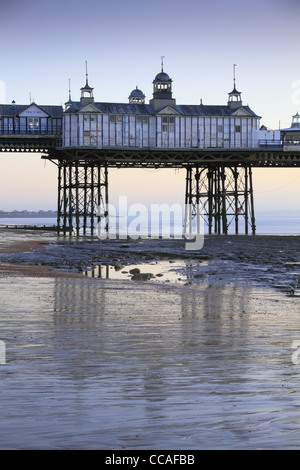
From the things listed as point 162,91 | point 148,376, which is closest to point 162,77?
point 162,91

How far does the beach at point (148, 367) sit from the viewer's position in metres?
6.50

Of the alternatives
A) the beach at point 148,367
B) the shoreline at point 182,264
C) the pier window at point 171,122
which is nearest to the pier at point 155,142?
the pier window at point 171,122

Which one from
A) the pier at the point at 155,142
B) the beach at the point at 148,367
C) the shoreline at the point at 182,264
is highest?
the pier at the point at 155,142

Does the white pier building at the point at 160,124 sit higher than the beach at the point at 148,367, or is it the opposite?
the white pier building at the point at 160,124

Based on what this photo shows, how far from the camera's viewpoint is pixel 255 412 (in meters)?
7.15

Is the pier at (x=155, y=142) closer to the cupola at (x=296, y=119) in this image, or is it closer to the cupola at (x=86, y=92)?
the cupola at (x=86, y=92)

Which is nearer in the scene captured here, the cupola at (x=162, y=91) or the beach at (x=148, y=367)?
the beach at (x=148, y=367)

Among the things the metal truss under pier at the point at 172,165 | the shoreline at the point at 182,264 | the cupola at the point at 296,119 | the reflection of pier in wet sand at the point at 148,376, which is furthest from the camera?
the cupola at the point at 296,119

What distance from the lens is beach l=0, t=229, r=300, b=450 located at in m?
6.50

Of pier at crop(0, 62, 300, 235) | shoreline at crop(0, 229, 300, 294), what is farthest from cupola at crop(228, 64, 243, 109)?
shoreline at crop(0, 229, 300, 294)

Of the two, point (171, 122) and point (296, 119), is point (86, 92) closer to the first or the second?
point (171, 122)

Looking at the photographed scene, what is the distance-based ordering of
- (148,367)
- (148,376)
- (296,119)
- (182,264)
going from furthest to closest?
(296,119) < (182,264) < (148,367) < (148,376)

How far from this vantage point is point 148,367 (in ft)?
30.9

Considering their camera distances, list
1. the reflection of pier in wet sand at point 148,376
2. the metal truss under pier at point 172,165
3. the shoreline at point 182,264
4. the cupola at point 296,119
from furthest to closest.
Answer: the cupola at point 296,119 < the metal truss under pier at point 172,165 < the shoreline at point 182,264 < the reflection of pier in wet sand at point 148,376
